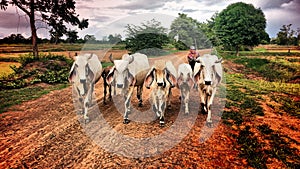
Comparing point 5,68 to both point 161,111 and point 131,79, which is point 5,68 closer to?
point 131,79

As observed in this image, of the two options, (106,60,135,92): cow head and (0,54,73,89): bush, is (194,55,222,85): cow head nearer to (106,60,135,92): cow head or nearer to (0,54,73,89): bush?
(106,60,135,92): cow head

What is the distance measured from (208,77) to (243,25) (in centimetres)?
1755

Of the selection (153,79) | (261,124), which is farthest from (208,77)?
(261,124)

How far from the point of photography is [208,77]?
5.37 metres

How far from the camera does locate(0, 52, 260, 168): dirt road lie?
4.09m

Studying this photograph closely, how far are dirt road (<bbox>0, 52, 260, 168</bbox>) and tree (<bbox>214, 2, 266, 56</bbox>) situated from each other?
16.8m

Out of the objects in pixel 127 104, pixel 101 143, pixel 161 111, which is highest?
pixel 127 104

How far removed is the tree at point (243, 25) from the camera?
1989 centimetres

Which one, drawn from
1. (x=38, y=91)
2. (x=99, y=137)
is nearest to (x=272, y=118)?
(x=99, y=137)

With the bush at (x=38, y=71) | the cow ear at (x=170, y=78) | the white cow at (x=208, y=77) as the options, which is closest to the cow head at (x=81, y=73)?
the cow ear at (x=170, y=78)

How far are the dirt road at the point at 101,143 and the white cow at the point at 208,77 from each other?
606mm

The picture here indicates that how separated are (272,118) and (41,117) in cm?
754

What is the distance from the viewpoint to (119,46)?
1741cm

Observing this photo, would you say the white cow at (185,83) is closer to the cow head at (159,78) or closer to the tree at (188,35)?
the cow head at (159,78)
